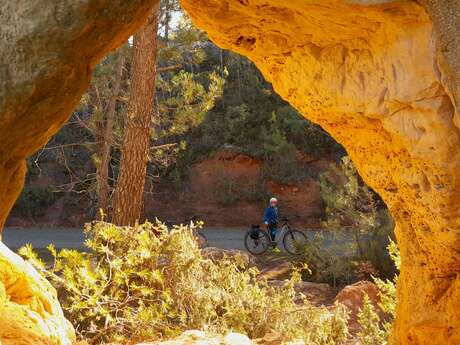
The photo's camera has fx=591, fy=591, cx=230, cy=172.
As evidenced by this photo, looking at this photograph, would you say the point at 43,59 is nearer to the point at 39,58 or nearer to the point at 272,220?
the point at 39,58

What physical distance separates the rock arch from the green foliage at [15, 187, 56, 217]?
17916mm

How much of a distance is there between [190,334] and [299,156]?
16795 millimetres

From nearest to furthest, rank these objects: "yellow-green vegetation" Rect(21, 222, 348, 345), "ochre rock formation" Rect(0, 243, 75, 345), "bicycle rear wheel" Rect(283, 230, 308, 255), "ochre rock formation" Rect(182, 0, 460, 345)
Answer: "ochre rock formation" Rect(182, 0, 460, 345) → "ochre rock formation" Rect(0, 243, 75, 345) → "yellow-green vegetation" Rect(21, 222, 348, 345) → "bicycle rear wheel" Rect(283, 230, 308, 255)

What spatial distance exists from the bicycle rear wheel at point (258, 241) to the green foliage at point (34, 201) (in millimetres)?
9604

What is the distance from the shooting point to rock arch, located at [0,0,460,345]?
2652mm

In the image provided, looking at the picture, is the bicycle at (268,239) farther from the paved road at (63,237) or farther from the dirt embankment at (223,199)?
the dirt embankment at (223,199)

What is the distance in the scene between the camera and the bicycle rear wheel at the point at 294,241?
12955 mm

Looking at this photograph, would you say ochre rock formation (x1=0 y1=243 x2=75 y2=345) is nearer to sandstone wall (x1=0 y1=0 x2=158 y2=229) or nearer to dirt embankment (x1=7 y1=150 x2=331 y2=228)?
sandstone wall (x1=0 y1=0 x2=158 y2=229)

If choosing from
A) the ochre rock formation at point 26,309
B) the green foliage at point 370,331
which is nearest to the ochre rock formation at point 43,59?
the ochre rock formation at point 26,309

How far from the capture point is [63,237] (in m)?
17.5

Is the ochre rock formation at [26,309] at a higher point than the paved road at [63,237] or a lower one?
higher

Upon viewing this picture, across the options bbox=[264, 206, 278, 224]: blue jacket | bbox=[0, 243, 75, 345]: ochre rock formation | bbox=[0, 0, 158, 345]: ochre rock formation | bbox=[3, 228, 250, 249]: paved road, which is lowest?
bbox=[3, 228, 250, 249]: paved road

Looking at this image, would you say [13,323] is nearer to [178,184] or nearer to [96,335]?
[96,335]

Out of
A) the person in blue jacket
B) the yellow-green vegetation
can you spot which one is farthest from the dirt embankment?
the yellow-green vegetation
